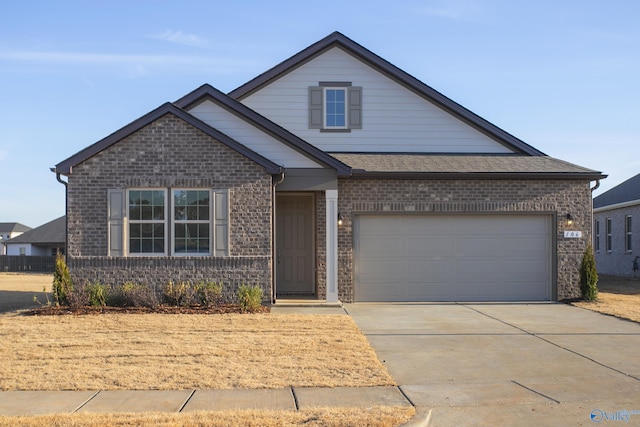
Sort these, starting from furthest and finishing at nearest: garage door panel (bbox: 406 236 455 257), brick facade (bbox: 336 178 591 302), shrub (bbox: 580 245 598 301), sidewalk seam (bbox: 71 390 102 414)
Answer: garage door panel (bbox: 406 236 455 257)
shrub (bbox: 580 245 598 301)
brick facade (bbox: 336 178 591 302)
sidewalk seam (bbox: 71 390 102 414)

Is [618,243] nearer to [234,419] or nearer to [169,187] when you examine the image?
[169,187]

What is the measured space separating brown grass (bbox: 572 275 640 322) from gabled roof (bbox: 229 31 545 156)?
515 centimetres

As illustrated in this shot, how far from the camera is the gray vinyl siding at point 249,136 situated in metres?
15.2

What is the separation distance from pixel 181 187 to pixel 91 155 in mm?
2078

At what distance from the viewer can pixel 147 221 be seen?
571 inches

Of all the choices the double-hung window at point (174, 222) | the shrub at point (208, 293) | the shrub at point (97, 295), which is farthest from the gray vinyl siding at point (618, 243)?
the shrub at point (97, 295)

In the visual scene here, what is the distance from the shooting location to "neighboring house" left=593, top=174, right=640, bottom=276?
25.9 meters

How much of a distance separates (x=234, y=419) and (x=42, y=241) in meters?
50.4

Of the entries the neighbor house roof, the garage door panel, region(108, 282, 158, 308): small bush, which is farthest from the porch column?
region(108, 282, 158, 308): small bush

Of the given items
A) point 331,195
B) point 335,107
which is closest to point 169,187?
point 331,195

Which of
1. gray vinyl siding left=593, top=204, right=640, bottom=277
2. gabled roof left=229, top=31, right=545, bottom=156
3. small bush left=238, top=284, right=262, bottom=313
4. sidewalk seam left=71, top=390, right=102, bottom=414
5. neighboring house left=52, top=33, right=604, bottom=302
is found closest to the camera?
sidewalk seam left=71, top=390, right=102, bottom=414

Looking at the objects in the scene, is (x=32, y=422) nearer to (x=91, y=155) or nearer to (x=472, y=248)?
(x=91, y=155)

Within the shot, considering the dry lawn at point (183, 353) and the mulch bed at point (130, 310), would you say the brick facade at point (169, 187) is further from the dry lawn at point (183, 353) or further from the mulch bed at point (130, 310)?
the dry lawn at point (183, 353)

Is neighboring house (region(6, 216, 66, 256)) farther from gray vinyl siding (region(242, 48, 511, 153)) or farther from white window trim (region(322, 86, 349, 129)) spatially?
white window trim (region(322, 86, 349, 129))
